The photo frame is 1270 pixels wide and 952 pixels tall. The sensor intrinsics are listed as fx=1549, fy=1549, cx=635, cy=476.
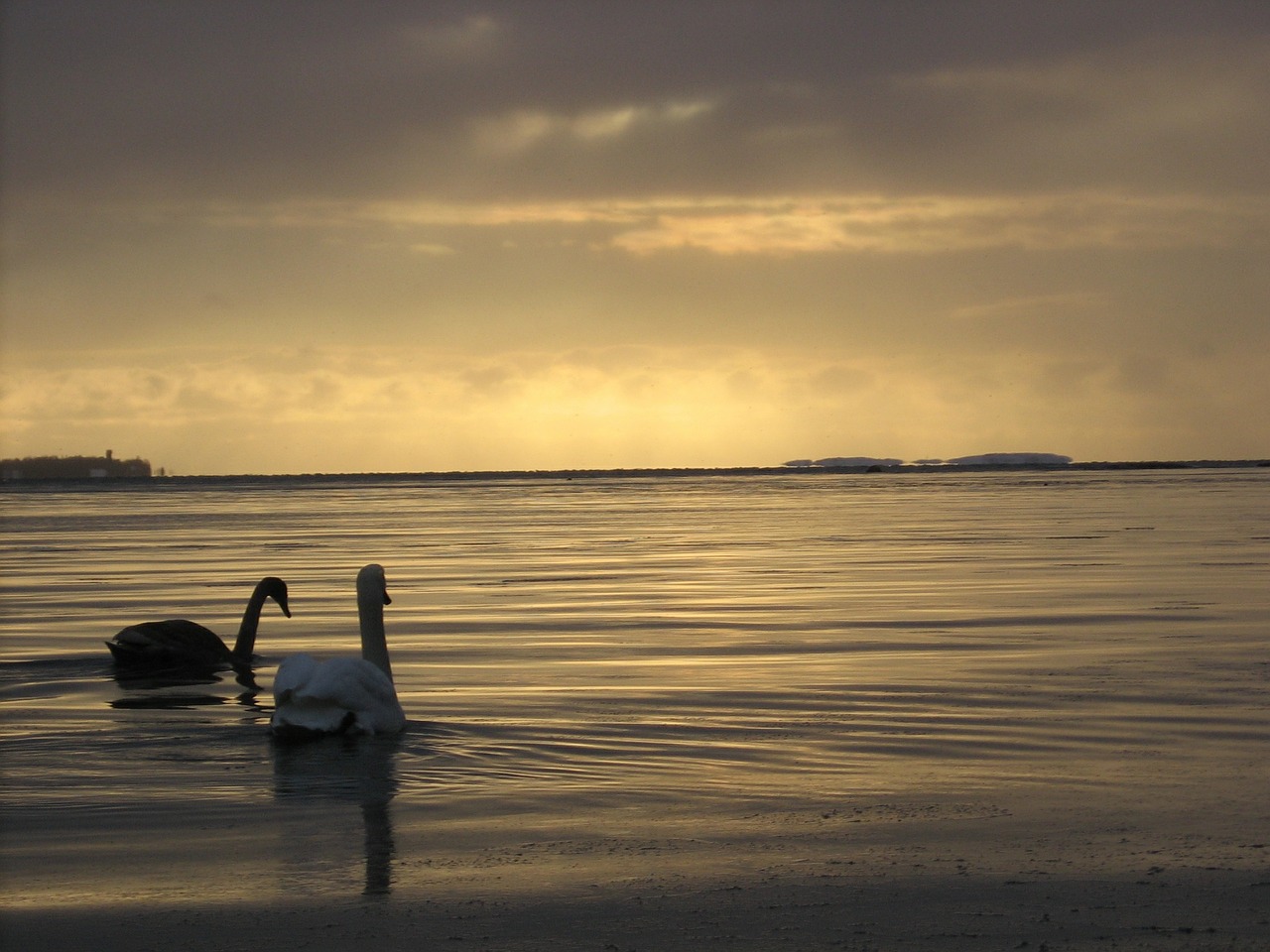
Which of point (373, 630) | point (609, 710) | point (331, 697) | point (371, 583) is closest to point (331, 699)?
point (331, 697)

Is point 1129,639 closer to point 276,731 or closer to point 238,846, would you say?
point 276,731

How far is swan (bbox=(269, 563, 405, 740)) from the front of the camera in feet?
36.2

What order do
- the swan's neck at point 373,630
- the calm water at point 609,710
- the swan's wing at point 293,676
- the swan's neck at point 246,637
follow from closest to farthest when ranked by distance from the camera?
the calm water at point 609,710, the swan's wing at point 293,676, the swan's neck at point 373,630, the swan's neck at point 246,637

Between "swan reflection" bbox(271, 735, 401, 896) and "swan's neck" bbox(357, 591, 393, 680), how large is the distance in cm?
95

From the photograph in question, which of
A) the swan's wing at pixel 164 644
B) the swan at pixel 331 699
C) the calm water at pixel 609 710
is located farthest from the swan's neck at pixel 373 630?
the swan's wing at pixel 164 644

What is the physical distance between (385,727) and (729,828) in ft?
12.0

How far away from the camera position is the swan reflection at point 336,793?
809 cm

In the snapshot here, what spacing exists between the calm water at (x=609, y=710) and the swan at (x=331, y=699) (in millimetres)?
266

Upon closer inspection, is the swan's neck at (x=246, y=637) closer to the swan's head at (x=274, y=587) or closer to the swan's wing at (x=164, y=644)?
the swan's wing at (x=164, y=644)

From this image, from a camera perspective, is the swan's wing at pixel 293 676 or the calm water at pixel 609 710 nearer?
the calm water at pixel 609 710

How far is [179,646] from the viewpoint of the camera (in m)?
15.9

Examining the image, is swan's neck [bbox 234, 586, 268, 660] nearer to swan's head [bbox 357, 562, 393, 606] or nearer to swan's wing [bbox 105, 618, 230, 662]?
swan's wing [bbox 105, 618, 230, 662]

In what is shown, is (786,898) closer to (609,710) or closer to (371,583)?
(609,710)

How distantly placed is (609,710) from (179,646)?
17.9ft
